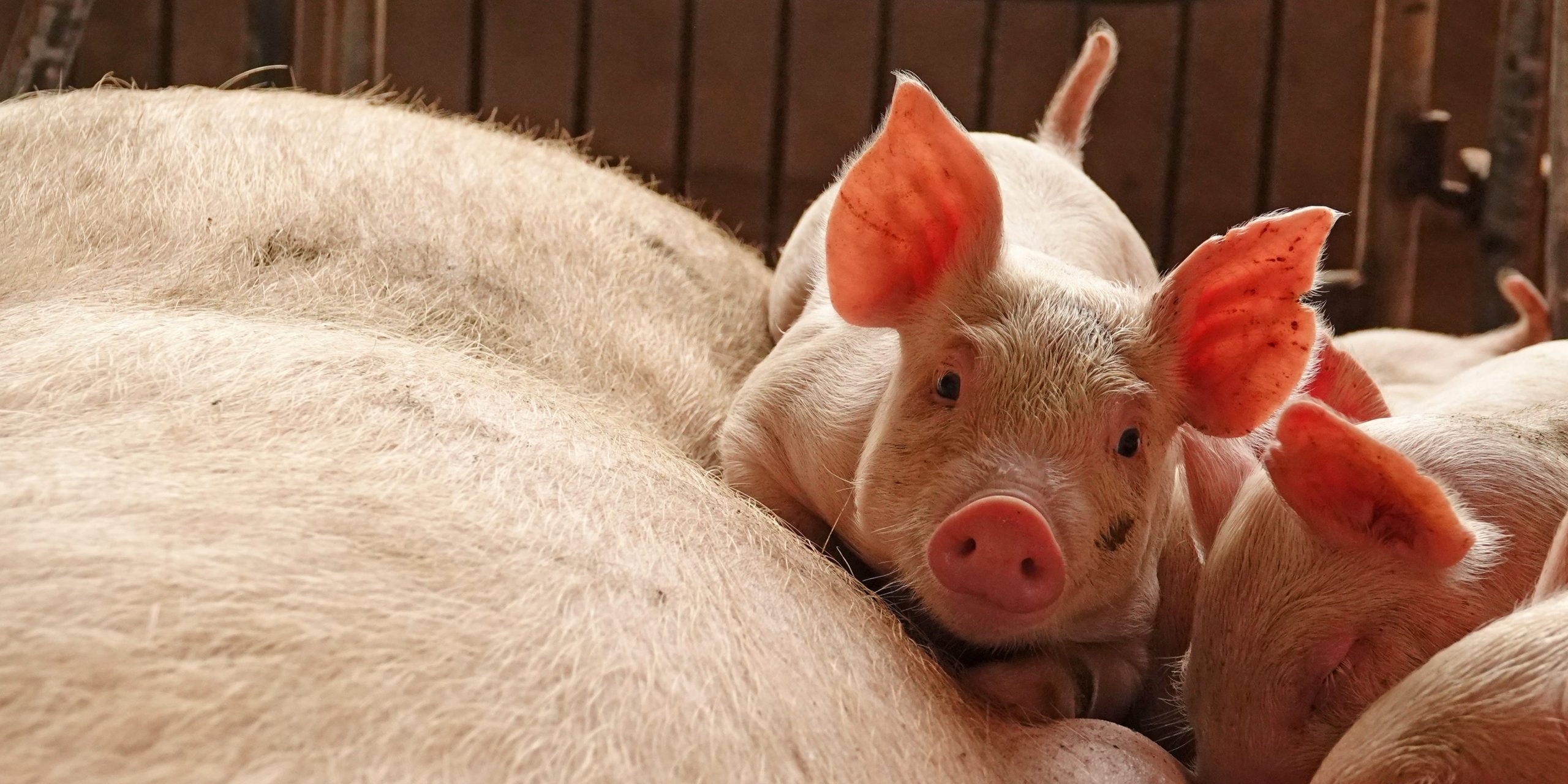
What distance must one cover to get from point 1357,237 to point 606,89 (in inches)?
67.7

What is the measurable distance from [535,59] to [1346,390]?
2.05 m

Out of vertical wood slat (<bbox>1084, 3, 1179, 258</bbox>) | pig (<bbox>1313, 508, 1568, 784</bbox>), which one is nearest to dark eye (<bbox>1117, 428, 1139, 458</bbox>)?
pig (<bbox>1313, 508, 1568, 784</bbox>)

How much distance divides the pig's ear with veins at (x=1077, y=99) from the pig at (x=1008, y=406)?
0.95 metres

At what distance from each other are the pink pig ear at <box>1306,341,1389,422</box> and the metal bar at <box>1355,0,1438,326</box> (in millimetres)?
1565

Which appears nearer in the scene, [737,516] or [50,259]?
[737,516]

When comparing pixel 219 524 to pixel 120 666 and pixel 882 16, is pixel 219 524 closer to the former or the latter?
pixel 120 666

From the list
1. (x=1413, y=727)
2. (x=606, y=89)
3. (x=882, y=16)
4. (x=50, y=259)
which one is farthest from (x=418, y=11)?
(x=1413, y=727)

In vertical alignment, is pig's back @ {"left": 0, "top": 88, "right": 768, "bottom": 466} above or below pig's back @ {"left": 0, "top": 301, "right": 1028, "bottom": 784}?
above

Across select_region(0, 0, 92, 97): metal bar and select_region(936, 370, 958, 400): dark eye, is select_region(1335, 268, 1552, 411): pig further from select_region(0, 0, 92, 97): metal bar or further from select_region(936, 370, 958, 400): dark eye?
select_region(0, 0, 92, 97): metal bar

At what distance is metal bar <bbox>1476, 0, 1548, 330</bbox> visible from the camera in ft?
8.50

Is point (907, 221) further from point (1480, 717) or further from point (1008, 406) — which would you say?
point (1480, 717)

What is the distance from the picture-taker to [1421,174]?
295cm

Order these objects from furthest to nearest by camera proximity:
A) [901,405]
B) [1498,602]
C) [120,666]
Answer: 1. [901,405]
2. [1498,602]
3. [120,666]

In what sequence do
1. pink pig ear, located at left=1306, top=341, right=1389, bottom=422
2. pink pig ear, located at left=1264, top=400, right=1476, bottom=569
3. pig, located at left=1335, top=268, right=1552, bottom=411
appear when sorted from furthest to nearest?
pig, located at left=1335, top=268, right=1552, bottom=411 < pink pig ear, located at left=1306, top=341, right=1389, bottom=422 < pink pig ear, located at left=1264, top=400, right=1476, bottom=569
